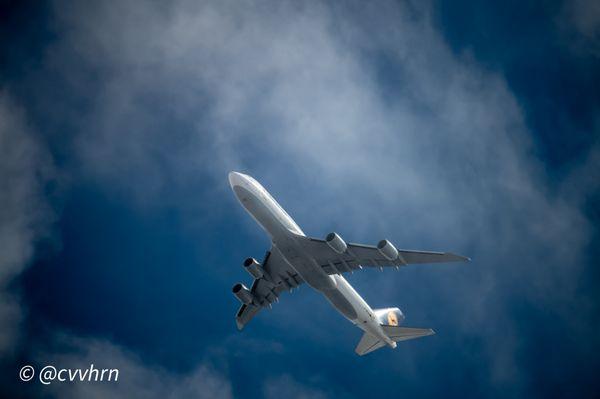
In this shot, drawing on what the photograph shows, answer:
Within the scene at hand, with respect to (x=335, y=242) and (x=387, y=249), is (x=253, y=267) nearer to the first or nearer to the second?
(x=335, y=242)

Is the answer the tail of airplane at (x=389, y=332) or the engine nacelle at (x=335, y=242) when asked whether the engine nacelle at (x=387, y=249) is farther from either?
the tail of airplane at (x=389, y=332)

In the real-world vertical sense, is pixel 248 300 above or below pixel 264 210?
below

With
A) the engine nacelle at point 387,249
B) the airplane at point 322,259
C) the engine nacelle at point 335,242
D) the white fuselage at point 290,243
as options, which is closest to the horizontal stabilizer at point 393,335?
the airplane at point 322,259

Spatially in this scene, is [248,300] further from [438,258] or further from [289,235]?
[438,258]

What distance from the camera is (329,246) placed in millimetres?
40188

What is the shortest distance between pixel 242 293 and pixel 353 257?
13.6 meters

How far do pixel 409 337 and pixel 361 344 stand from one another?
6116 millimetres

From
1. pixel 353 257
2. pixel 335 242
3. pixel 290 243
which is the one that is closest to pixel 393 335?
pixel 353 257

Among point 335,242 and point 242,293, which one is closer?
point 335,242

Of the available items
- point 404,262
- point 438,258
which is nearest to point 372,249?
point 404,262

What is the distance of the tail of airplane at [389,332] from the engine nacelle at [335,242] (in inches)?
490

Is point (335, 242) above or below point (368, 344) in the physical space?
above

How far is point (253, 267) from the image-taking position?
154 ft

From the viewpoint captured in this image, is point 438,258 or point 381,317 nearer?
point 438,258
